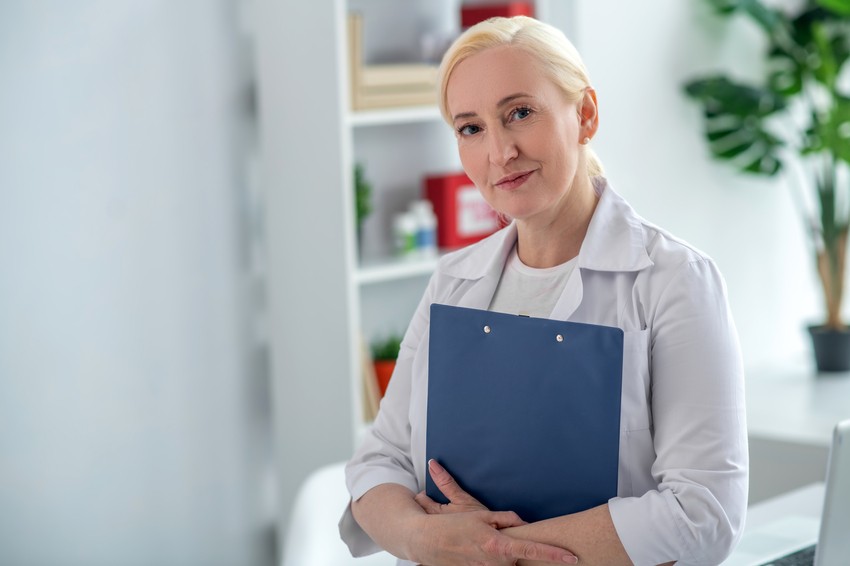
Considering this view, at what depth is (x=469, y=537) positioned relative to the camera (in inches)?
52.8

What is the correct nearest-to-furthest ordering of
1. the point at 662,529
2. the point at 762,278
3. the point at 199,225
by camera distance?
1. the point at 662,529
2. the point at 199,225
3. the point at 762,278

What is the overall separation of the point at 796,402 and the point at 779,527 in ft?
5.03

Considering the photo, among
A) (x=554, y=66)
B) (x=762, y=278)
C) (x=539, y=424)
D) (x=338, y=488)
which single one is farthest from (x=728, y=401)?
(x=762, y=278)

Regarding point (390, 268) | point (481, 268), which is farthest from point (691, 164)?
point (481, 268)

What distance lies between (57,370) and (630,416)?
6.21 feet

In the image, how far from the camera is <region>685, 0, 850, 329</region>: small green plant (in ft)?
12.1

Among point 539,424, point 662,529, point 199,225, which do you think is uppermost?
point 199,225

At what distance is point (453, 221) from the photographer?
3.31 m

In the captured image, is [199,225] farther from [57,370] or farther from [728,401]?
[728,401]

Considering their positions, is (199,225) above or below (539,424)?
above

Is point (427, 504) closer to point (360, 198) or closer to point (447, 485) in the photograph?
point (447, 485)

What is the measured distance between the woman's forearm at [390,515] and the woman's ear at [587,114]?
0.54 meters

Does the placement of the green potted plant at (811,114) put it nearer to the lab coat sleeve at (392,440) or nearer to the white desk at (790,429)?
the white desk at (790,429)

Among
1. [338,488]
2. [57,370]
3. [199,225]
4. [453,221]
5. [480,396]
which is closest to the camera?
[480,396]
